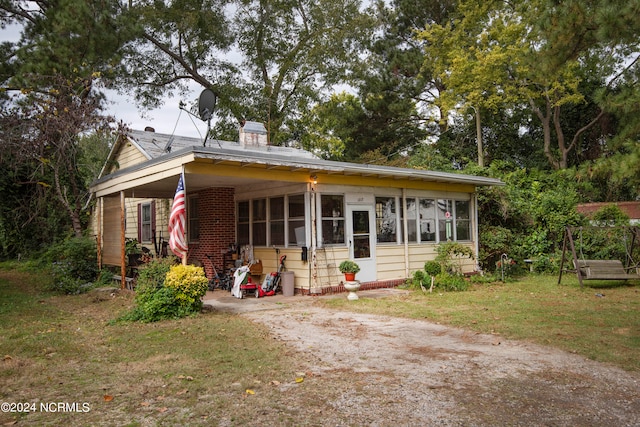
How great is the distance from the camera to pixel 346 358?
5.44 m

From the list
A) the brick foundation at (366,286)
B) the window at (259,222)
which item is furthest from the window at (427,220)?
the window at (259,222)

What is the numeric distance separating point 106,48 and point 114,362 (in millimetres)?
11468

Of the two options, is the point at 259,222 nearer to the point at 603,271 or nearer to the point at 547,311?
the point at 547,311

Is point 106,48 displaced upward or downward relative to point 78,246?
upward

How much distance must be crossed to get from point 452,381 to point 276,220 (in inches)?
296

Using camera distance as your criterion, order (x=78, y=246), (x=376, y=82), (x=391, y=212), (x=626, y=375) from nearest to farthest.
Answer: (x=626, y=375)
(x=391, y=212)
(x=78, y=246)
(x=376, y=82)

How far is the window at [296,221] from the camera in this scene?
10844 millimetres

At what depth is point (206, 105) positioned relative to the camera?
990 cm

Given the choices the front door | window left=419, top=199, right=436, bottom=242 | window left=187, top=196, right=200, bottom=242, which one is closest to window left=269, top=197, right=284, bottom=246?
the front door

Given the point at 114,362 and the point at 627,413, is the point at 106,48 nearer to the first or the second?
the point at 114,362

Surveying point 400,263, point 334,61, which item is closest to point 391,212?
point 400,263

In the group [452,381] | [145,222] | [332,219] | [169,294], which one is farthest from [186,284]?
[145,222]

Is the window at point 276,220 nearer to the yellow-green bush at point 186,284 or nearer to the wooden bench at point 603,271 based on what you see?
the yellow-green bush at point 186,284

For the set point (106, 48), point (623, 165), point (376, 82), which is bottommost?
point (623, 165)
